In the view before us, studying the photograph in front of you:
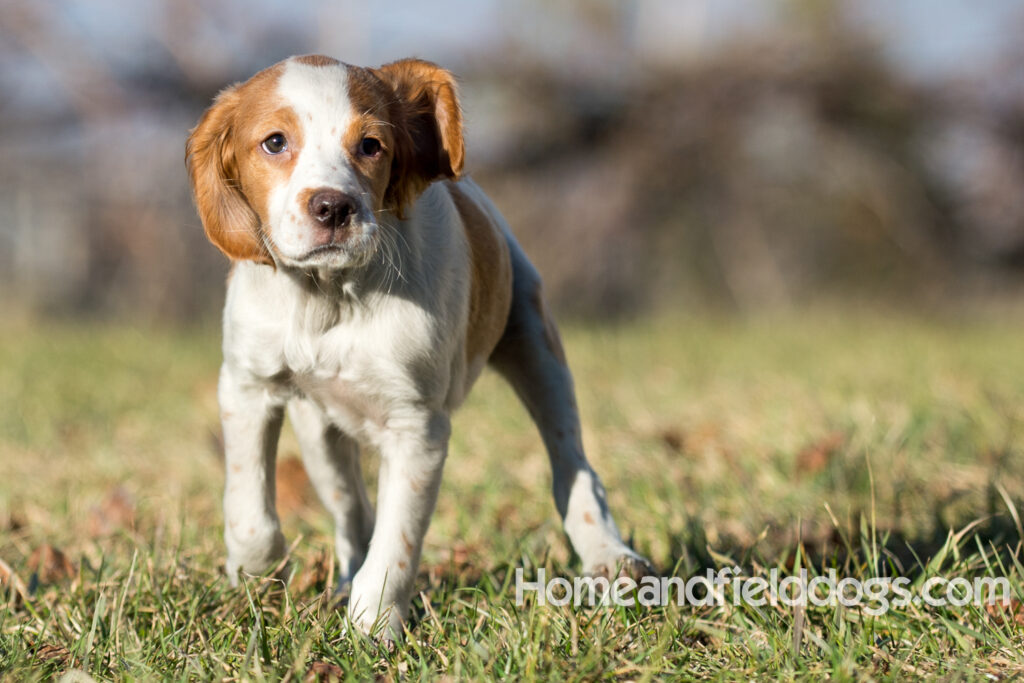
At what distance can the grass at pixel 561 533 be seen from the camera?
6.62 ft

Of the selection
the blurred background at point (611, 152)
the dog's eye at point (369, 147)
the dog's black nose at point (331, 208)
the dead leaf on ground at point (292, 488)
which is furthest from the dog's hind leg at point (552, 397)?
the blurred background at point (611, 152)

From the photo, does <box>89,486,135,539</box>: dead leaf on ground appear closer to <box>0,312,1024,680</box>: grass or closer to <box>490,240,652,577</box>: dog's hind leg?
<box>0,312,1024,680</box>: grass

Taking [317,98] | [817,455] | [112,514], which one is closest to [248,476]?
[317,98]

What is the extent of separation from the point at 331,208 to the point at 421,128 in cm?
40

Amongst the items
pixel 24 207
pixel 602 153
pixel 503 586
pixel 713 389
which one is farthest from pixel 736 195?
pixel 503 586

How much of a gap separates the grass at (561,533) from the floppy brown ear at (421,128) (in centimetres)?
91

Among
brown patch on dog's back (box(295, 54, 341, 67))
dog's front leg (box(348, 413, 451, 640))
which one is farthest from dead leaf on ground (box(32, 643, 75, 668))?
brown patch on dog's back (box(295, 54, 341, 67))

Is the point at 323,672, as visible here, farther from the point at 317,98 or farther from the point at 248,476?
the point at 317,98

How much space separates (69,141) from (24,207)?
1.90m

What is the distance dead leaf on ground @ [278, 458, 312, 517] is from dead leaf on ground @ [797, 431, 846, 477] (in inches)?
66.6

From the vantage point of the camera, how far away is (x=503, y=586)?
244 cm

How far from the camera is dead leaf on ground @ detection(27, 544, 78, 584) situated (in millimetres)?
2688

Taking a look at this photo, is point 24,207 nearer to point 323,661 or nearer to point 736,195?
point 736,195

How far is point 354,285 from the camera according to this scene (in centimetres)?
233
